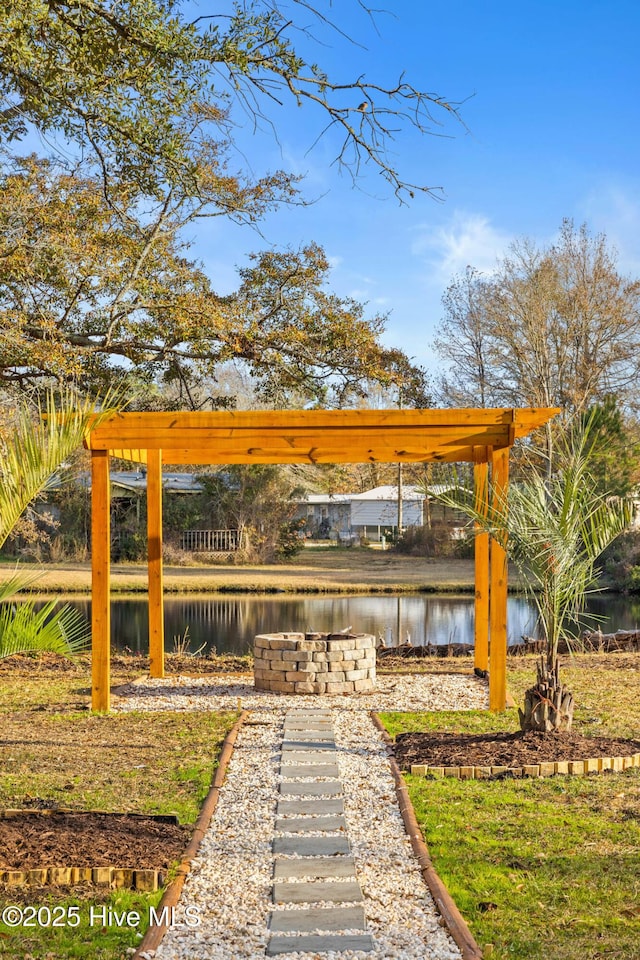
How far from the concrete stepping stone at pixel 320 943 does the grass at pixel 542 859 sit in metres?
0.47

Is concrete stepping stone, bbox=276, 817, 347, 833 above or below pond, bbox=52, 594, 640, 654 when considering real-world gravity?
above

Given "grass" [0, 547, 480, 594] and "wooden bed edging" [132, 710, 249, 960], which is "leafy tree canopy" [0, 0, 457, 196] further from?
"grass" [0, 547, 480, 594]

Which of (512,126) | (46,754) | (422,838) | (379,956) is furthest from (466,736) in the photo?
(512,126)

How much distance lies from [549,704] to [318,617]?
43.5 feet

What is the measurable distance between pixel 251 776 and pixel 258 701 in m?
3.08

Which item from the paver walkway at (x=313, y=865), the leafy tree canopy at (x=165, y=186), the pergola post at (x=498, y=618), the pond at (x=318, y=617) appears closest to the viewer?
the paver walkway at (x=313, y=865)

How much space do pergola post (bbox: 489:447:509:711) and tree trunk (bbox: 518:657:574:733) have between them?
1506 mm

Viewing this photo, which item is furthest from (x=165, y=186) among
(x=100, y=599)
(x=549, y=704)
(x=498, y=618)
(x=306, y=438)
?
(x=549, y=704)

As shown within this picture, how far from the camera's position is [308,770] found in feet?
20.6

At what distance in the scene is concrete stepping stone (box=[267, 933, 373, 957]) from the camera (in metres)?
3.45

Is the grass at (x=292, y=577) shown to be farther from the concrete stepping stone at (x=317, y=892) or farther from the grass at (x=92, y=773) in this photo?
the concrete stepping stone at (x=317, y=892)

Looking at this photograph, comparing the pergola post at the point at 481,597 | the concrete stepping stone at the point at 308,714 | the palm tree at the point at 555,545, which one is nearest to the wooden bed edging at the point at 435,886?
the palm tree at the point at 555,545

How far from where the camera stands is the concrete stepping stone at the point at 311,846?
181 inches

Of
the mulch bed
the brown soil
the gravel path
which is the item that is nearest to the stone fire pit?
the gravel path
